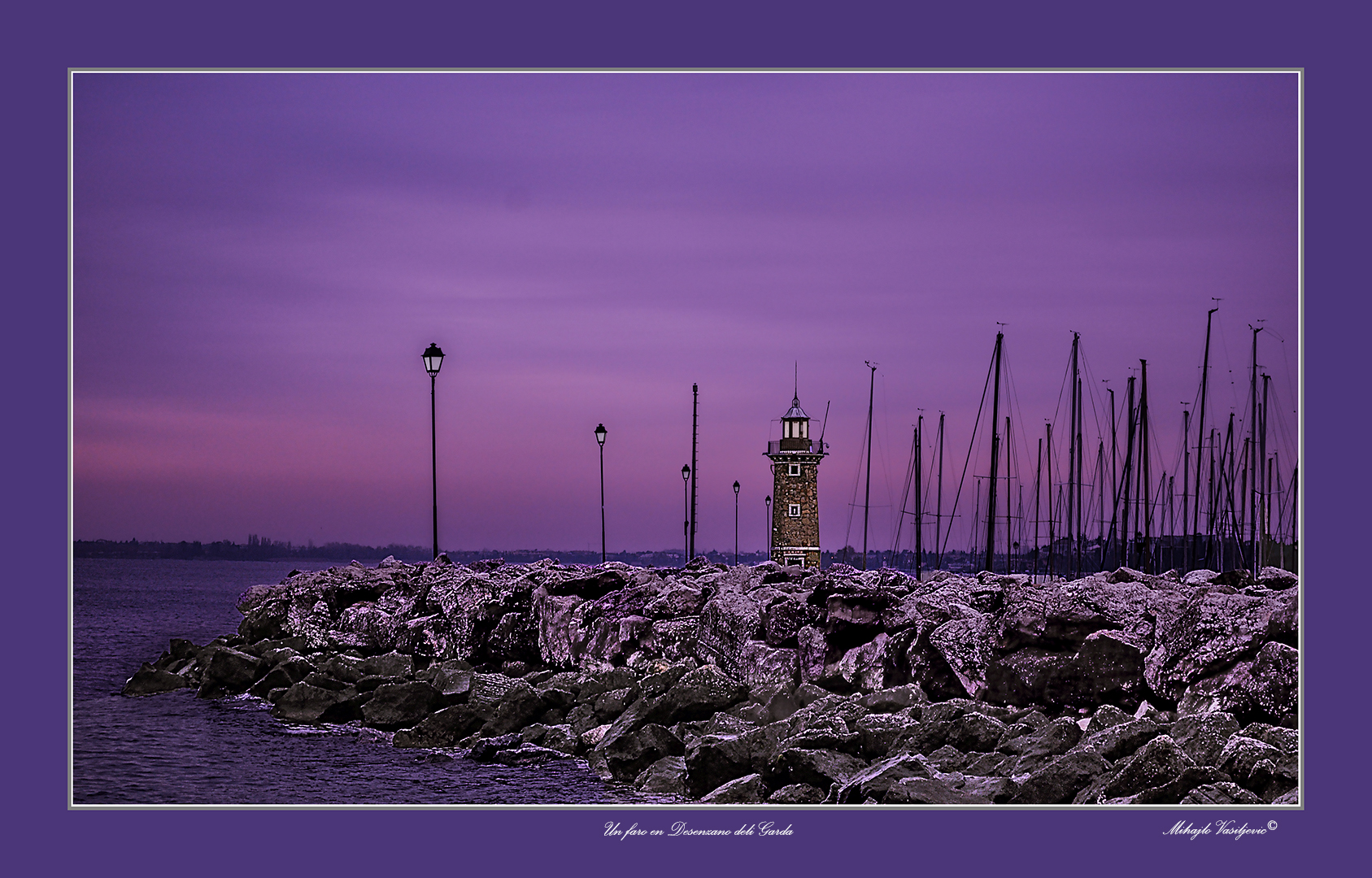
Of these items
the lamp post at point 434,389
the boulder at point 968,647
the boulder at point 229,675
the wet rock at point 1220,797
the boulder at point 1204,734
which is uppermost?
the lamp post at point 434,389

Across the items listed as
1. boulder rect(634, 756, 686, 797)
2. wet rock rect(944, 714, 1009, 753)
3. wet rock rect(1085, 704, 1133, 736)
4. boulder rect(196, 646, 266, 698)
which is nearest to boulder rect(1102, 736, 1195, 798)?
wet rock rect(1085, 704, 1133, 736)

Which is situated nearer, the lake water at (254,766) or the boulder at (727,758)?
the boulder at (727,758)

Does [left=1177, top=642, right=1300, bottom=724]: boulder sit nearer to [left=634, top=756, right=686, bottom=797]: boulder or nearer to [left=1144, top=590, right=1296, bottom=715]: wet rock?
[left=1144, top=590, right=1296, bottom=715]: wet rock

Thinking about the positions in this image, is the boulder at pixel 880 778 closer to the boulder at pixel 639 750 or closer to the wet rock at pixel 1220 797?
the wet rock at pixel 1220 797

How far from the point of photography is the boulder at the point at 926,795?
9211 mm

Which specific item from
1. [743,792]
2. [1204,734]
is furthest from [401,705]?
[1204,734]

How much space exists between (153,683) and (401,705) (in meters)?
7.60

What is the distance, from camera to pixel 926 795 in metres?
9.23

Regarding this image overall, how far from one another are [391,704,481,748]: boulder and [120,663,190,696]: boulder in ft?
26.0

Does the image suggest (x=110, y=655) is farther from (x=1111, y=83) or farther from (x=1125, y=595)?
(x=1111, y=83)

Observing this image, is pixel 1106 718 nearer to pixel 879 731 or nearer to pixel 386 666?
pixel 879 731

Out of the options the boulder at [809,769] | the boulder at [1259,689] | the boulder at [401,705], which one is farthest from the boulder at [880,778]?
the boulder at [401,705]

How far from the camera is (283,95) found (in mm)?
10672

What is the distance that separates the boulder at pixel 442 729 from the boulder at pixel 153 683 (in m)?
7.91
